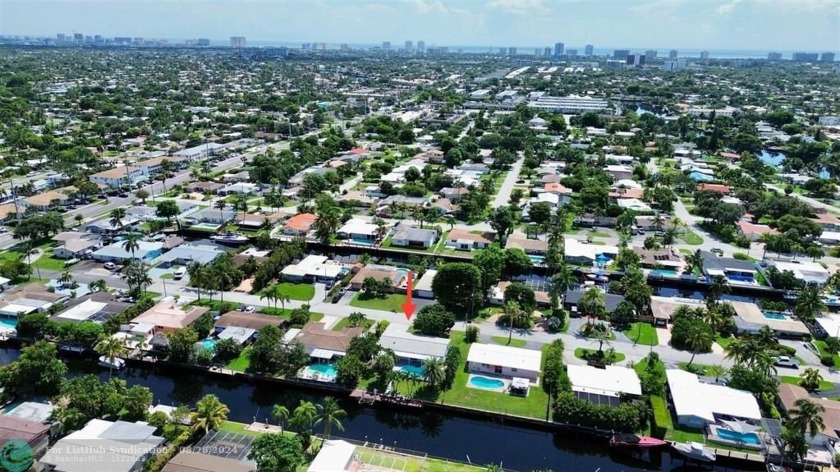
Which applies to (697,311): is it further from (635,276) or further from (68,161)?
(68,161)

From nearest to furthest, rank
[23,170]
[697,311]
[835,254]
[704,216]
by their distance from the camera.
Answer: [697,311] < [835,254] < [704,216] < [23,170]

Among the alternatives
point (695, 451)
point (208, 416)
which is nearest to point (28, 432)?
point (208, 416)

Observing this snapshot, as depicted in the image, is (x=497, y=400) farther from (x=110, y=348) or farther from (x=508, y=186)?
(x=508, y=186)

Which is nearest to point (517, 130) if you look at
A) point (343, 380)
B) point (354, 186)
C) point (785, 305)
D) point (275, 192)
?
point (354, 186)

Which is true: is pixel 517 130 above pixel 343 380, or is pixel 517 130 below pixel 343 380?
above

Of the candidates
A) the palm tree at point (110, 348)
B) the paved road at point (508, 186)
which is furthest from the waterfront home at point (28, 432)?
the paved road at point (508, 186)

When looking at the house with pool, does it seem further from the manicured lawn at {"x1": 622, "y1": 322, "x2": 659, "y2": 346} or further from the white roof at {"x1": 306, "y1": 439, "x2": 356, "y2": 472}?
the manicured lawn at {"x1": 622, "y1": 322, "x2": 659, "y2": 346}

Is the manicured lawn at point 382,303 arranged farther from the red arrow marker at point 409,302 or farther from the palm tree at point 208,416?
the palm tree at point 208,416
